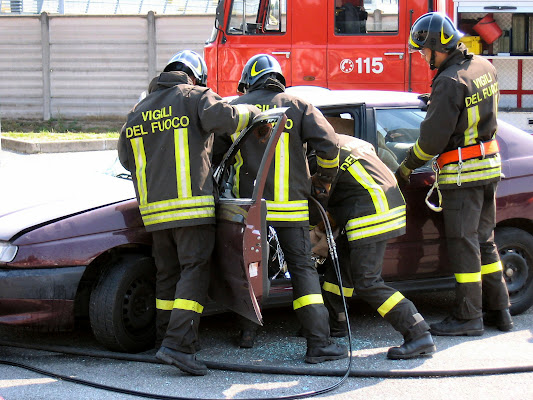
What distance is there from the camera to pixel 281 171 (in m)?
4.39

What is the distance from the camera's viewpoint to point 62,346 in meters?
4.59

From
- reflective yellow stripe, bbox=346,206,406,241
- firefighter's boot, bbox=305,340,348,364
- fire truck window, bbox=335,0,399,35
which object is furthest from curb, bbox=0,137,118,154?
firefighter's boot, bbox=305,340,348,364

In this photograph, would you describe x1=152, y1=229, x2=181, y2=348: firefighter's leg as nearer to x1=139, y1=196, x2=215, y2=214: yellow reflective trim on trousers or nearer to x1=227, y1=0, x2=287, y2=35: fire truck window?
x1=139, y1=196, x2=215, y2=214: yellow reflective trim on trousers

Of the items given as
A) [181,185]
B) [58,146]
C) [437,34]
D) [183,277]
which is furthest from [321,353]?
[58,146]

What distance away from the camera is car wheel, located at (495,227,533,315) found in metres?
5.26

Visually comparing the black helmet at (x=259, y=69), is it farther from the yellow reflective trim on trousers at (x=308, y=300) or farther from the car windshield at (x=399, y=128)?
the yellow reflective trim on trousers at (x=308, y=300)

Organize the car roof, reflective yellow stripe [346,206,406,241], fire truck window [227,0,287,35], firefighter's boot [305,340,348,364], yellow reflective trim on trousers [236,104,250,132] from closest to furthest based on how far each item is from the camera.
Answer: yellow reflective trim on trousers [236,104,250,132] → firefighter's boot [305,340,348,364] → reflective yellow stripe [346,206,406,241] → the car roof → fire truck window [227,0,287,35]

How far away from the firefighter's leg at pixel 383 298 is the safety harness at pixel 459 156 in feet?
2.16

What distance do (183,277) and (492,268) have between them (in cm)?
205

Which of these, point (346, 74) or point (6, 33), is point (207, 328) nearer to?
point (346, 74)

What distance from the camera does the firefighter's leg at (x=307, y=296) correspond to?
14.3ft

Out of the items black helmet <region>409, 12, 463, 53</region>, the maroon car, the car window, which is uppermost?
black helmet <region>409, 12, 463, 53</region>

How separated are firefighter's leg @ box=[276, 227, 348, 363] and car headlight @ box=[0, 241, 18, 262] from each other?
146 cm

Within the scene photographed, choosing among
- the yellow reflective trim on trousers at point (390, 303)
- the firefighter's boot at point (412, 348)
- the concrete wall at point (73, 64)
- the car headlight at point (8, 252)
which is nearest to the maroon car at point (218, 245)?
the car headlight at point (8, 252)
